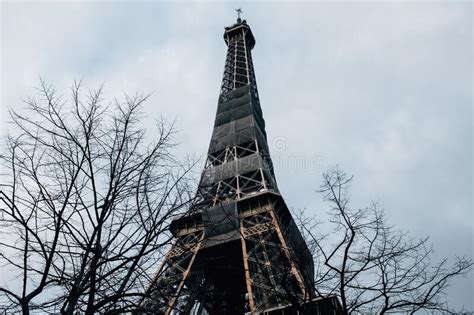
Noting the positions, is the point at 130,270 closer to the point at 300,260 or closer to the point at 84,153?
the point at 84,153

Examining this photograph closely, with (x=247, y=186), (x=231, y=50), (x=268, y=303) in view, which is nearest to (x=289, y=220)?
(x=247, y=186)

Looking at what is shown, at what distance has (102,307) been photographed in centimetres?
693

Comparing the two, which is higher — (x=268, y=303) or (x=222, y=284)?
(x=222, y=284)

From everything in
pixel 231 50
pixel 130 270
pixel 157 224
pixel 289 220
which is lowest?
pixel 130 270

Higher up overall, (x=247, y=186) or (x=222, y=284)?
(x=247, y=186)

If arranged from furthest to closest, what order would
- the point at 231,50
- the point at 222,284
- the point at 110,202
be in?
the point at 231,50
the point at 222,284
the point at 110,202

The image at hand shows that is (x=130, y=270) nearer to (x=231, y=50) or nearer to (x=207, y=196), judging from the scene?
(x=207, y=196)

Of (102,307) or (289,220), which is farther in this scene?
(289,220)

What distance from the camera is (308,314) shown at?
30.2ft

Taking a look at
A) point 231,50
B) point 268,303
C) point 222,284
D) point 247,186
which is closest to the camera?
point 268,303

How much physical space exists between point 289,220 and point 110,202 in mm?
25776

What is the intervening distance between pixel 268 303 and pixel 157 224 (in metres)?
16.9

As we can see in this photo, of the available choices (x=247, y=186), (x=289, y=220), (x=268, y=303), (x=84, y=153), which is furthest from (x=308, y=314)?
(x=247, y=186)

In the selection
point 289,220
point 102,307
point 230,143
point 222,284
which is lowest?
point 102,307
